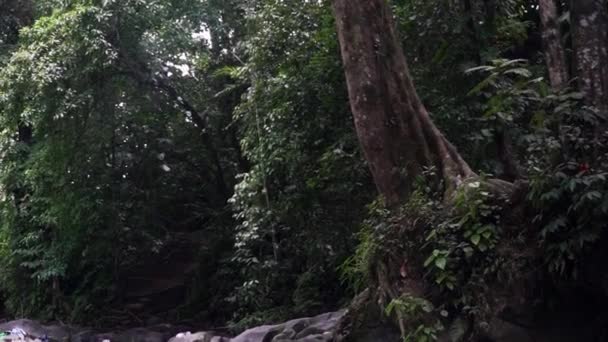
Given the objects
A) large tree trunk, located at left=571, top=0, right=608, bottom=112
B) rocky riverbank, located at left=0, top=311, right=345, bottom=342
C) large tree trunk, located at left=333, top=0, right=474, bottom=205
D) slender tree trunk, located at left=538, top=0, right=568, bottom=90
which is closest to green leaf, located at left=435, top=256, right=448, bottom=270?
large tree trunk, located at left=333, top=0, right=474, bottom=205

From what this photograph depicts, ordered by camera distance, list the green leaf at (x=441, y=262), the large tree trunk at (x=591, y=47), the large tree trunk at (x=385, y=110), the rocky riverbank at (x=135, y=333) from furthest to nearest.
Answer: the rocky riverbank at (x=135, y=333), the large tree trunk at (x=385, y=110), the green leaf at (x=441, y=262), the large tree trunk at (x=591, y=47)

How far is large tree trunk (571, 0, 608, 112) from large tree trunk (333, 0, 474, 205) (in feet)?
4.43

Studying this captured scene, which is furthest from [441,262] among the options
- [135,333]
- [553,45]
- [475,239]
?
[135,333]

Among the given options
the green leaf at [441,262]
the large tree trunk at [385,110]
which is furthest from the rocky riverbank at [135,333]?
the green leaf at [441,262]

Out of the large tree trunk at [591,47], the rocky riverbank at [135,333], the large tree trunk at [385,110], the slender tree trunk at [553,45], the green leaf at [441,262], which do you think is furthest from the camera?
the rocky riverbank at [135,333]

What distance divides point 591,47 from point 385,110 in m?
1.83

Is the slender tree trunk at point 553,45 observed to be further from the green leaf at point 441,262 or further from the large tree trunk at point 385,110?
the green leaf at point 441,262

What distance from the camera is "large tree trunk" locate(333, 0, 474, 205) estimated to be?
6.72 meters

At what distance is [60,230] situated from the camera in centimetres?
1316

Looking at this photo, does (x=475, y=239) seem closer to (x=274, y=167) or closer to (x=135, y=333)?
(x=274, y=167)

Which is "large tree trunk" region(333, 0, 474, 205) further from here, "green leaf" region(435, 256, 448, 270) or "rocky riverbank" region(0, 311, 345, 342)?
"rocky riverbank" region(0, 311, 345, 342)

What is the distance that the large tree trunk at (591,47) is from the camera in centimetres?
564

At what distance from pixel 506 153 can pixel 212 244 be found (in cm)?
781

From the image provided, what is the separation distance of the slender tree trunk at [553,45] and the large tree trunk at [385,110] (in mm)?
1335
